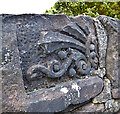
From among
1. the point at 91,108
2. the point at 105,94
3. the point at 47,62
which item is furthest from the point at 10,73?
the point at 105,94

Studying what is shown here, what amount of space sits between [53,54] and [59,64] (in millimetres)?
107

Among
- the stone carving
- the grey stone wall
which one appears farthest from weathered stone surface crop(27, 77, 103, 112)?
the stone carving

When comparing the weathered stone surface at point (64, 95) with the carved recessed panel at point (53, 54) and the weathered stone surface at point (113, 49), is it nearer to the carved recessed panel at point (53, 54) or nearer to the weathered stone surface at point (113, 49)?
the carved recessed panel at point (53, 54)

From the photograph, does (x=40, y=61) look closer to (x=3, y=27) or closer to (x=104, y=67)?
(x=3, y=27)

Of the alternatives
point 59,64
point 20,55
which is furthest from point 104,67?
point 20,55

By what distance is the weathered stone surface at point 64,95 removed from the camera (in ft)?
4.30

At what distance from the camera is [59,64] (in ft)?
4.95

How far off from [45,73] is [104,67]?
0.77 meters

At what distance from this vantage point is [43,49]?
1.45 metres

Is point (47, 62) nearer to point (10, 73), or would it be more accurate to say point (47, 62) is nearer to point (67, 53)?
point (67, 53)

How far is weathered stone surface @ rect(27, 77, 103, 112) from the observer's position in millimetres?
1311

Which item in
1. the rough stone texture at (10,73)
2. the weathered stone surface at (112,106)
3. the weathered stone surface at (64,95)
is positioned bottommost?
the weathered stone surface at (112,106)

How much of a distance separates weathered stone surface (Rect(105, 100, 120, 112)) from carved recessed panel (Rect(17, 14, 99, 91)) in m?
0.40

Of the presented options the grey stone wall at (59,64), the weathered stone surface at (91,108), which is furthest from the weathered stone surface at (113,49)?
the weathered stone surface at (91,108)
